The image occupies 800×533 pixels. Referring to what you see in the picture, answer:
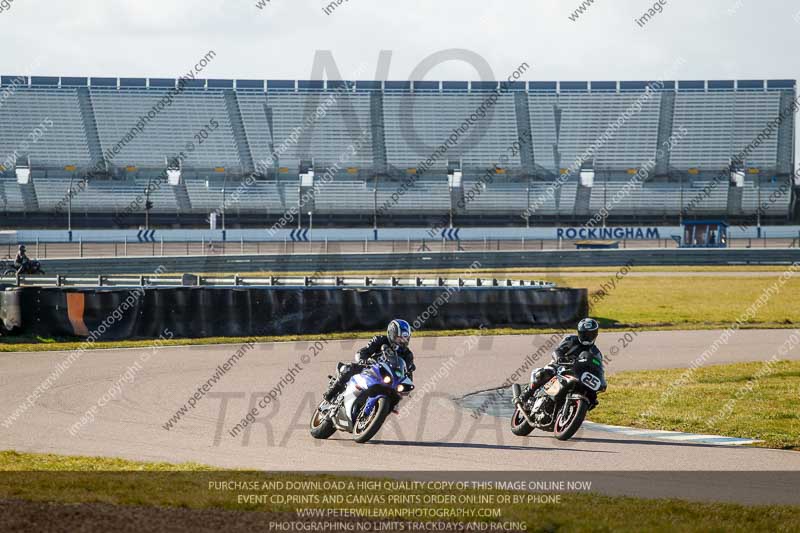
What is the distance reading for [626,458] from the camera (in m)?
11.7

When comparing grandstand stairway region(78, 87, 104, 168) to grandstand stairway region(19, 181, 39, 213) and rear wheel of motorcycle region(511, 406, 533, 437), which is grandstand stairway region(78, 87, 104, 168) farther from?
rear wheel of motorcycle region(511, 406, 533, 437)

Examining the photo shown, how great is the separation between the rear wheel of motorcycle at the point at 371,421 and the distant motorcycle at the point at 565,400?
2.00 metres

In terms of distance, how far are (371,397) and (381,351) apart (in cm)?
59

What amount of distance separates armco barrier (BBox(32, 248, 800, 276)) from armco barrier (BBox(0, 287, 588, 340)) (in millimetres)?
19087

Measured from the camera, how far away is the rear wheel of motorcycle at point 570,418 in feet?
41.6

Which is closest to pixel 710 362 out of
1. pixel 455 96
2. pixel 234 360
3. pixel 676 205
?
pixel 234 360

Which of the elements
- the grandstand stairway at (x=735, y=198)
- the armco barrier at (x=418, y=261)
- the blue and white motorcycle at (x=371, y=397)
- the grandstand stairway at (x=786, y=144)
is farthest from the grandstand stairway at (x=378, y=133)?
the blue and white motorcycle at (x=371, y=397)

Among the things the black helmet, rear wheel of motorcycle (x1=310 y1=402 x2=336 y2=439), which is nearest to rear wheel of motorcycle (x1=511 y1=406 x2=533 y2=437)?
the black helmet

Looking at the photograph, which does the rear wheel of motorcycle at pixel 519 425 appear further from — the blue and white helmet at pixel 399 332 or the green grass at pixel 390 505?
the green grass at pixel 390 505

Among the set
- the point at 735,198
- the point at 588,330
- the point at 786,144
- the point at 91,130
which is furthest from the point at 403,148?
the point at 588,330

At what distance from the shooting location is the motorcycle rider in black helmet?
42.2 ft

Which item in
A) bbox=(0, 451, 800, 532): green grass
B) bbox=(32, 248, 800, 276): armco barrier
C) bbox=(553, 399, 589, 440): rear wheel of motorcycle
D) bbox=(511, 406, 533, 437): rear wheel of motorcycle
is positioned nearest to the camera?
bbox=(0, 451, 800, 532): green grass

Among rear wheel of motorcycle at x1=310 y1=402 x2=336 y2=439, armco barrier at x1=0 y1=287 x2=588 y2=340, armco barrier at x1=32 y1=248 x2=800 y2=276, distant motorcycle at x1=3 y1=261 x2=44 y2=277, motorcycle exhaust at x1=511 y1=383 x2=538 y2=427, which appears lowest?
rear wheel of motorcycle at x1=310 y1=402 x2=336 y2=439

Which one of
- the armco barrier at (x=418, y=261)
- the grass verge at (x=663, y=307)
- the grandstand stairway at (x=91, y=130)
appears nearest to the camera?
the grass verge at (x=663, y=307)
